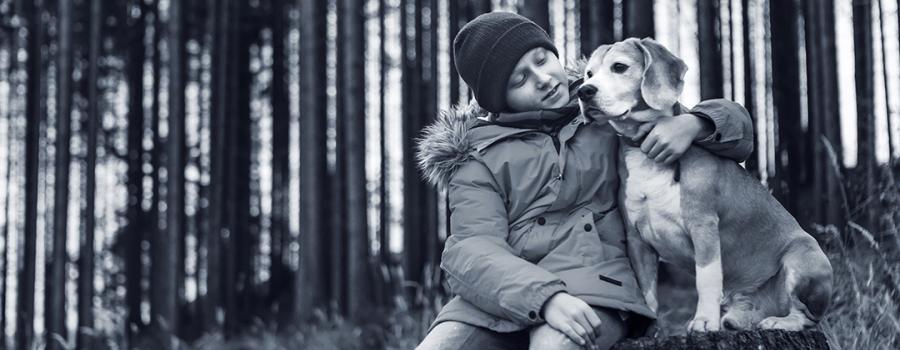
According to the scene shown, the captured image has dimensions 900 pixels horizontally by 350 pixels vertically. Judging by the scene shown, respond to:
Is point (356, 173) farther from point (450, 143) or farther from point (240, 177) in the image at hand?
point (450, 143)

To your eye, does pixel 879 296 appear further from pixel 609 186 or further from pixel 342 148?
pixel 342 148

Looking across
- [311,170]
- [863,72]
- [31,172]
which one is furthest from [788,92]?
[31,172]

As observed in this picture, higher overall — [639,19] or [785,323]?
[639,19]

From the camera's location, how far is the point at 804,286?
8.57ft

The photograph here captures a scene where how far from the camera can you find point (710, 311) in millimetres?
2510

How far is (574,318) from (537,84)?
0.74m

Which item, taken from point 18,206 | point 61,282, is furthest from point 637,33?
point 18,206

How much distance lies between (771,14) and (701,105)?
362 inches

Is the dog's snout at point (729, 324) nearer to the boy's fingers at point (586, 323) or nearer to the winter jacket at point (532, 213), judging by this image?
the winter jacket at point (532, 213)

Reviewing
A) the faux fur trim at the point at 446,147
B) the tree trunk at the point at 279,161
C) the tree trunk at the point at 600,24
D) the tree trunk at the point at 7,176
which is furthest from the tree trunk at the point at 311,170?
the tree trunk at the point at 7,176

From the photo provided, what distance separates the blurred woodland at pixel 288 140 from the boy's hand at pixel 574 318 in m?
3.52

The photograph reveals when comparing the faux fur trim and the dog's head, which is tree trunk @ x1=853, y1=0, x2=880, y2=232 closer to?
the dog's head

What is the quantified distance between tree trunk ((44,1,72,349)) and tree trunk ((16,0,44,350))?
876 millimetres

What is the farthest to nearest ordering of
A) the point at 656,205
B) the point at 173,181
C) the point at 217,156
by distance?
1. the point at 217,156
2. the point at 173,181
3. the point at 656,205
